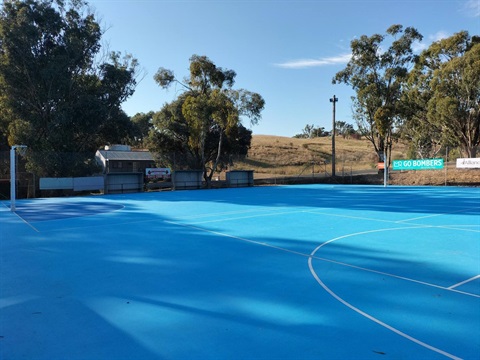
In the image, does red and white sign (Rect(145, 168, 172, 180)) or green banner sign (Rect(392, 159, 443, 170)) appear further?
green banner sign (Rect(392, 159, 443, 170))

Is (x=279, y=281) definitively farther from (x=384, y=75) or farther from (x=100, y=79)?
(x=384, y=75)

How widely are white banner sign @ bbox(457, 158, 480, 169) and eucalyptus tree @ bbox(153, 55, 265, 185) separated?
1609 centimetres

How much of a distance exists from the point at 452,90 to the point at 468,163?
6559mm

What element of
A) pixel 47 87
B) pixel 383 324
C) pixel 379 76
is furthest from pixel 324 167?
pixel 383 324

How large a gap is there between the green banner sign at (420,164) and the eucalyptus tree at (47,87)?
23693mm

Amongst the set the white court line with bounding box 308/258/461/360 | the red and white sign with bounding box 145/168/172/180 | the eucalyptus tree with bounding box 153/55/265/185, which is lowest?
the white court line with bounding box 308/258/461/360

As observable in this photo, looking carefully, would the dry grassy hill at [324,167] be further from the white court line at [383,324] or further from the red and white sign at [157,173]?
the white court line at [383,324]

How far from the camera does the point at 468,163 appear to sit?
27922 mm

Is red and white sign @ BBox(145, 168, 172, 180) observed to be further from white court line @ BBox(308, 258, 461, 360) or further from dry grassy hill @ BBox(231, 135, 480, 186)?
white court line @ BBox(308, 258, 461, 360)

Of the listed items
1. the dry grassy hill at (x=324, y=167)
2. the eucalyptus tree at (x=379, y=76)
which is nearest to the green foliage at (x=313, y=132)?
the dry grassy hill at (x=324, y=167)

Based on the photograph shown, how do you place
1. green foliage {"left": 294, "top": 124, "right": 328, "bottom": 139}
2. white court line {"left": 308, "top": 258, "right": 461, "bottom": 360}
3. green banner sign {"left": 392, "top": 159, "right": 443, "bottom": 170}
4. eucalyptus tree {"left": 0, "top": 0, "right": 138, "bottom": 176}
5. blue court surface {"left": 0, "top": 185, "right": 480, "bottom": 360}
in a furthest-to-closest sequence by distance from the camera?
green foliage {"left": 294, "top": 124, "right": 328, "bottom": 139}
green banner sign {"left": 392, "top": 159, "right": 443, "bottom": 170}
eucalyptus tree {"left": 0, "top": 0, "right": 138, "bottom": 176}
blue court surface {"left": 0, "top": 185, "right": 480, "bottom": 360}
white court line {"left": 308, "top": 258, "right": 461, "bottom": 360}

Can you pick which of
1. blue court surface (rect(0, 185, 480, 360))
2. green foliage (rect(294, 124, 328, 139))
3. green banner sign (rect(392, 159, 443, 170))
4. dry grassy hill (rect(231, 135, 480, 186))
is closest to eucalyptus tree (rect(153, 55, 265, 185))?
dry grassy hill (rect(231, 135, 480, 186))

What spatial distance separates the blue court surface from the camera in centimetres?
360

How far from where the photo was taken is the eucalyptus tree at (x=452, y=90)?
95.9ft
